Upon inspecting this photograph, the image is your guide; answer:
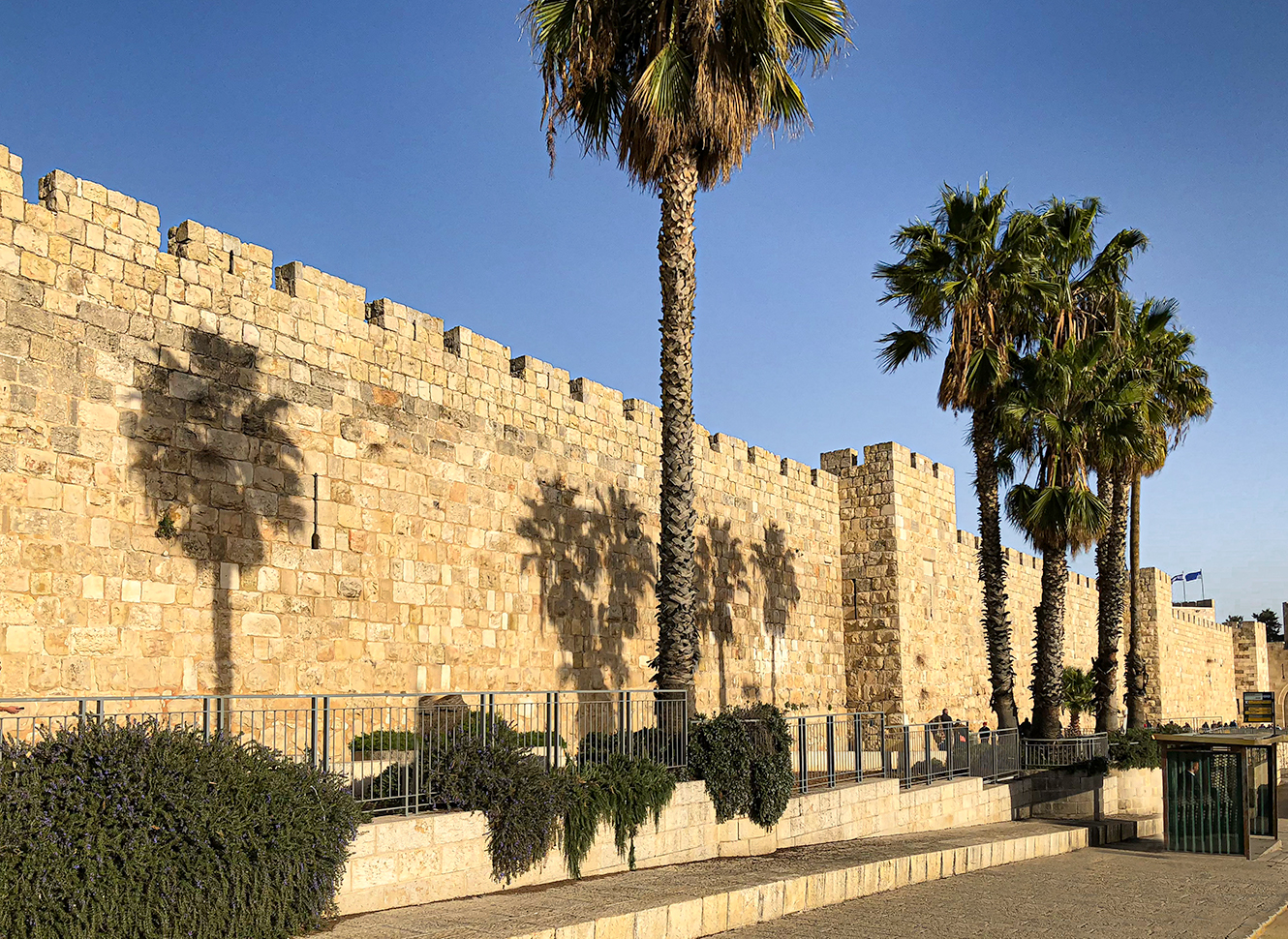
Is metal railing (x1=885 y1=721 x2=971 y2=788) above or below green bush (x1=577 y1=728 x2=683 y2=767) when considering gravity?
below

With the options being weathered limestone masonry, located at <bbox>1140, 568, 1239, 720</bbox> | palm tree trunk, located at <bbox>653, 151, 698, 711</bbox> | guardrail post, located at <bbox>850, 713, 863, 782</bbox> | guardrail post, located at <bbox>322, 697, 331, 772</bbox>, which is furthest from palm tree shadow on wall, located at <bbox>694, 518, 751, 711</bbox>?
weathered limestone masonry, located at <bbox>1140, 568, 1239, 720</bbox>

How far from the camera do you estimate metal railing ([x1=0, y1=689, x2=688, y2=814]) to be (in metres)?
8.98

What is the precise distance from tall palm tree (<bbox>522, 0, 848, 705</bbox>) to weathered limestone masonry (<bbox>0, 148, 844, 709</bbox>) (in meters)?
3.43

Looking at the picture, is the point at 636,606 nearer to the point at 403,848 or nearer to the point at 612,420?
the point at 612,420

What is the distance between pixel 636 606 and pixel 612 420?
3072mm

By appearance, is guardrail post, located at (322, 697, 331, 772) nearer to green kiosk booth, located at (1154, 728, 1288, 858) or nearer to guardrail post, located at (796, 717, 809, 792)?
guardrail post, located at (796, 717, 809, 792)

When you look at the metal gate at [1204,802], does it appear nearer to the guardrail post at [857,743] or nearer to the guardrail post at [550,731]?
the guardrail post at [857,743]

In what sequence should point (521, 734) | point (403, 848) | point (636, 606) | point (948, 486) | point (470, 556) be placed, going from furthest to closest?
point (948, 486), point (636, 606), point (470, 556), point (521, 734), point (403, 848)

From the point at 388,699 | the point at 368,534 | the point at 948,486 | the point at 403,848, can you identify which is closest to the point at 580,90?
the point at 368,534

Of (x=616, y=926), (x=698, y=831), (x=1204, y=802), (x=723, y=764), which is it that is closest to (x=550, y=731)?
(x=698, y=831)

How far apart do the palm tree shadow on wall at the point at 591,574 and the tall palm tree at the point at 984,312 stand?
19.7ft

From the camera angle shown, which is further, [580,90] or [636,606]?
[636,606]

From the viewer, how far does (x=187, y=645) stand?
12148 mm

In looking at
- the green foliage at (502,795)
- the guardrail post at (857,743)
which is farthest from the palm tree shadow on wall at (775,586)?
the green foliage at (502,795)
